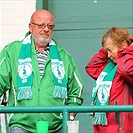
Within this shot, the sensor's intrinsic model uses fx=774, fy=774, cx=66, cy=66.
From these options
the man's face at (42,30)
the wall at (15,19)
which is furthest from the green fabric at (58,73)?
the wall at (15,19)

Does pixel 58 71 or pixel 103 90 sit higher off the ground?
pixel 58 71

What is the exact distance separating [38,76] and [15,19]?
1.85 meters

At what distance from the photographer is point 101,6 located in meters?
9.34

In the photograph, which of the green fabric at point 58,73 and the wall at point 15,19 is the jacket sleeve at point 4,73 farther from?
the wall at point 15,19

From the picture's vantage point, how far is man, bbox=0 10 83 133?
7422 millimetres

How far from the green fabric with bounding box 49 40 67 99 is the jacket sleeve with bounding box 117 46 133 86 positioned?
0.68m

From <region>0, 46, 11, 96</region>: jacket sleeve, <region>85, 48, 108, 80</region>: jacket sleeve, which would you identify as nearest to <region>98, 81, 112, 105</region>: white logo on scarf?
<region>85, 48, 108, 80</region>: jacket sleeve

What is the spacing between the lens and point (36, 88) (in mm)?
7492

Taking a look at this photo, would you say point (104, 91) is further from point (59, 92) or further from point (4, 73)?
point (4, 73)

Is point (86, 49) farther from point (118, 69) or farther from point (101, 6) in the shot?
point (118, 69)

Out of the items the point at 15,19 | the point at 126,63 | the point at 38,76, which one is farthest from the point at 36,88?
the point at 15,19

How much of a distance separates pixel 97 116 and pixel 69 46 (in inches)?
85.6

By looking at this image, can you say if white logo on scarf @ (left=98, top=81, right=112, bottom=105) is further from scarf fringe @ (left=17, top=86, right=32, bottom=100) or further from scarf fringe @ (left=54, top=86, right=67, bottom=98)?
scarf fringe @ (left=17, top=86, right=32, bottom=100)

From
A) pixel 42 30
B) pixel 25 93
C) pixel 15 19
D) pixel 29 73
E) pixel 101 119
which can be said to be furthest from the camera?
pixel 15 19
